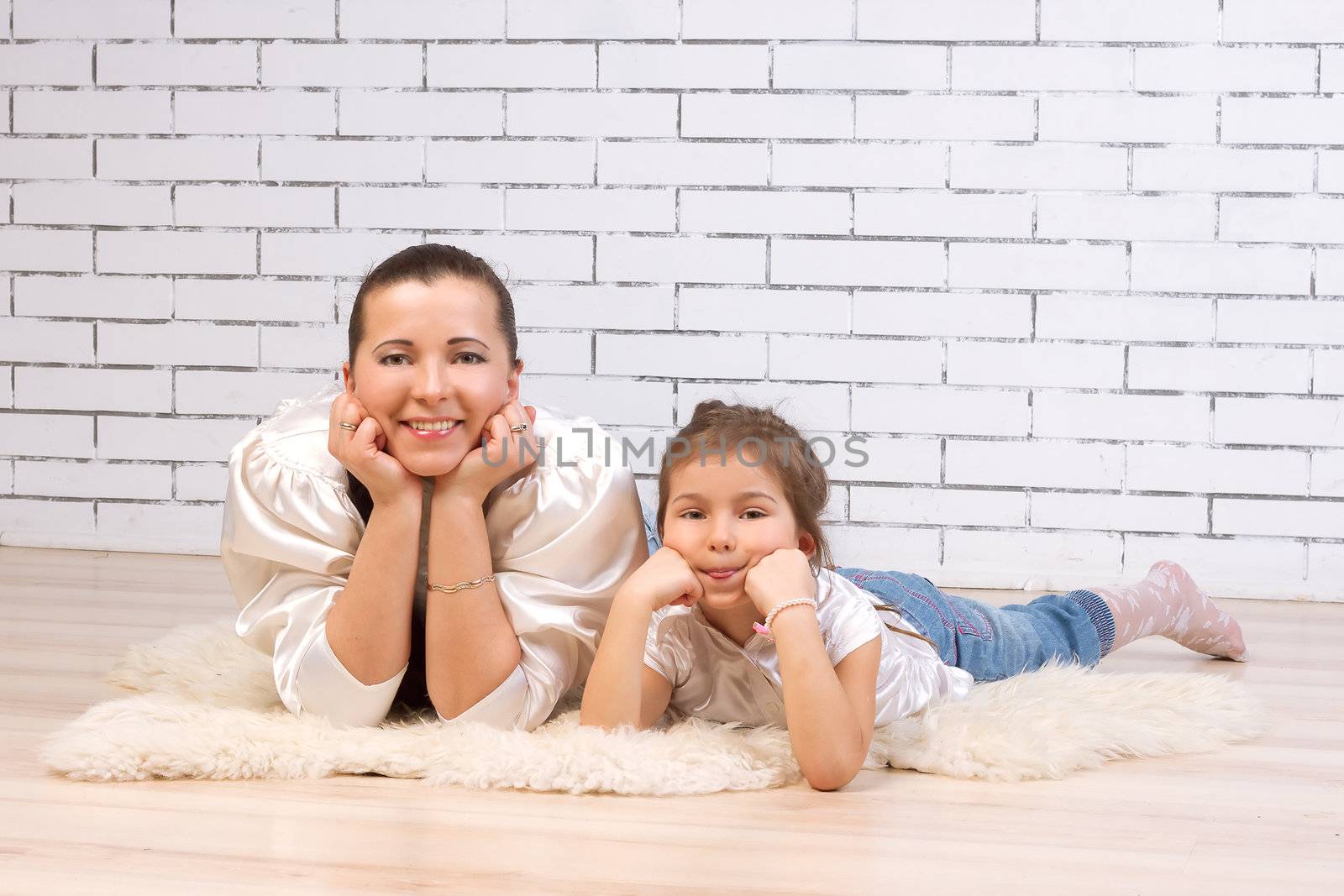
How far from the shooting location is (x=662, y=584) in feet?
5.19

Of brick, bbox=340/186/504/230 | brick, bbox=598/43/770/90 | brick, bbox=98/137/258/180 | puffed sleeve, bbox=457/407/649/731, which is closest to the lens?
puffed sleeve, bbox=457/407/649/731

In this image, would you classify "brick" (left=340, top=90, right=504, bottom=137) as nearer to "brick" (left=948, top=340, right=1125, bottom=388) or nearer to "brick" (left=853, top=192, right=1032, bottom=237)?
"brick" (left=853, top=192, right=1032, bottom=237)

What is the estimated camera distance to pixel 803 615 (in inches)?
59.7

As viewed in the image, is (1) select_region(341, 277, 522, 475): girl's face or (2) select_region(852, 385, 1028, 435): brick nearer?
(1) select_region(341, 277, 522, 475): girl's face

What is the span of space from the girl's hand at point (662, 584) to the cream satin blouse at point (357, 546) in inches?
6.0

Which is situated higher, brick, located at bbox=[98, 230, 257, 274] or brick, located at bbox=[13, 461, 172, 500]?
brick, located at bbox=[98, 230, 257, 274]

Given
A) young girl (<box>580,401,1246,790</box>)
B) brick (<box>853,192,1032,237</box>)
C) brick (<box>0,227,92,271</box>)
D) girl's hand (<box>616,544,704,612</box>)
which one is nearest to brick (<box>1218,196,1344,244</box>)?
brick (<box>853,192,1032,237</box>)

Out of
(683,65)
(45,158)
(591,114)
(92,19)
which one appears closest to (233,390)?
(45,158)

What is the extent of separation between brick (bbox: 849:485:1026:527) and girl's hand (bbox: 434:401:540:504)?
182 centimetres

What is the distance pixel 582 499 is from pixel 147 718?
66 centimetres

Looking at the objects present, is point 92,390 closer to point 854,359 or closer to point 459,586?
point 854,359

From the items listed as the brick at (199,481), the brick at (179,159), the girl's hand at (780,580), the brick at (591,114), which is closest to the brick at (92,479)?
the brick at (199,481)

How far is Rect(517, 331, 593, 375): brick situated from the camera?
3.37 metres

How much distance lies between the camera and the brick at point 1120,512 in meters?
3.27
